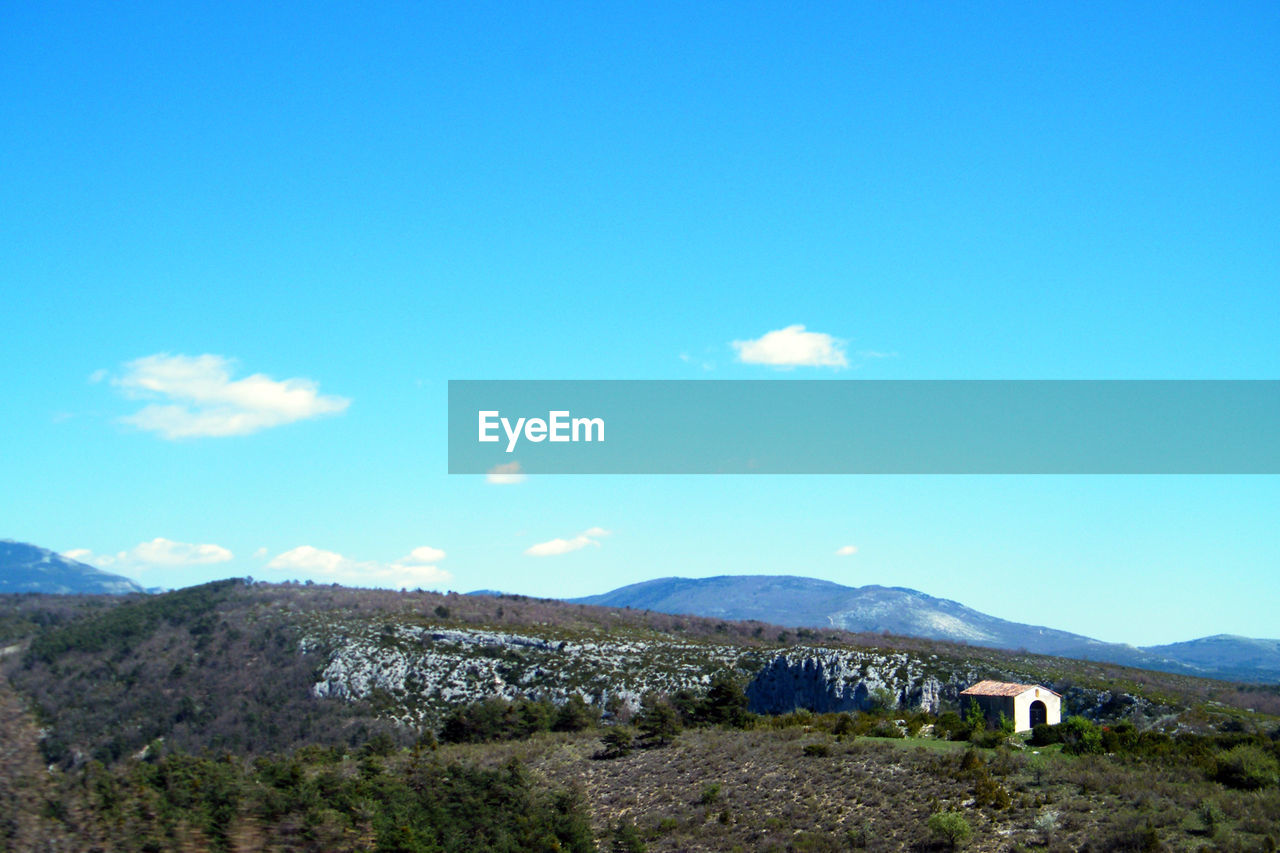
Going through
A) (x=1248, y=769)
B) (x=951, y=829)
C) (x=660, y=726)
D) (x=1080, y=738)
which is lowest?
(x=660, y=726)

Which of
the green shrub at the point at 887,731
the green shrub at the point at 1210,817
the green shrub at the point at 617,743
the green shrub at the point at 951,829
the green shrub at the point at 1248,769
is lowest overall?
the green shrub at the point at 617,743

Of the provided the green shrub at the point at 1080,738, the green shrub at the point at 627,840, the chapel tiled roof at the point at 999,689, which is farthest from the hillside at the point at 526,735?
the chapel tiled roof at the point at 999,689

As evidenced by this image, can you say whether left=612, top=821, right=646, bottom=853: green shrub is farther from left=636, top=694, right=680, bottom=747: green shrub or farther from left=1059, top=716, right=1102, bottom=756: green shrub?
left=1059, top=716, right=1102, bottom=756: green shrub

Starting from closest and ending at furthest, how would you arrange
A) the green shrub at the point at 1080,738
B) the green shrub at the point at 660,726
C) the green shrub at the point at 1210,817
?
the green shrub at the point at 1210,817 < the green shrub at the point at 1080,738 < the green shrub at the point at 660,726

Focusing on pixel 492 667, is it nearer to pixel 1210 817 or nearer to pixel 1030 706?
pixel 1030 706

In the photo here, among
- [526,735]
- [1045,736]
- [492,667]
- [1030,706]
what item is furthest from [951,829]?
[492,667]

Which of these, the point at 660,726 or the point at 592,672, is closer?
the point at 660,726

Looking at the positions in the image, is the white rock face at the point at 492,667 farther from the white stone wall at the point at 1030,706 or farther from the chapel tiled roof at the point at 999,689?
the white stone wall at the point at 1030,706

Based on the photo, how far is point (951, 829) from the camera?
25.9 metres

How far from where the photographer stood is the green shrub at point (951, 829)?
25656mm

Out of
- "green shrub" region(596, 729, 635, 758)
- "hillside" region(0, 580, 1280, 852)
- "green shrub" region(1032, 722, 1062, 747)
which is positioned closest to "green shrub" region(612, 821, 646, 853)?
"hillside" region(0, 580, 1280, 852)

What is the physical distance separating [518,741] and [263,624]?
4892cm

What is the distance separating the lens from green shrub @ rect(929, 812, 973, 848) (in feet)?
84.2

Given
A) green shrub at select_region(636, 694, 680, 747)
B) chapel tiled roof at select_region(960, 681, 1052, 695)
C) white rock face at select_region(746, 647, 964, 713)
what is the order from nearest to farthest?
green shrub at select_region(636, 694, 680, 747) < chapel tiled roof at select_region(960, 681, 1052, 695) < white rock face at select_region(746, 647, 964, 713)
